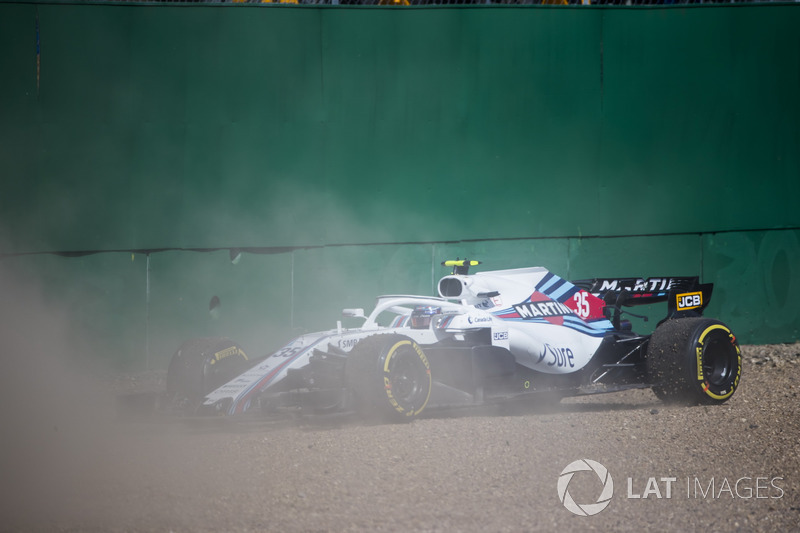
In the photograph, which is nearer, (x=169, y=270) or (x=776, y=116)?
(x=169, y=270)

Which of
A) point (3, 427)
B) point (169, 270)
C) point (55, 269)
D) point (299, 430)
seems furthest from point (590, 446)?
point (55, 269)

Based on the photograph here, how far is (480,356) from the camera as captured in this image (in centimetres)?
723

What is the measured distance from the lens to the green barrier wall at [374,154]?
33.8 feet

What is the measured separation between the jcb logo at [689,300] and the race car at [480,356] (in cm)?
1

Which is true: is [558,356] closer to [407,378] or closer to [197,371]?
[407,378]

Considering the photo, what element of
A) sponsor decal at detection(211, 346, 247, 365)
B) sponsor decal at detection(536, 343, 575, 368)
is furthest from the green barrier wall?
sponsor decal at detection(536, 343, 575, 368)

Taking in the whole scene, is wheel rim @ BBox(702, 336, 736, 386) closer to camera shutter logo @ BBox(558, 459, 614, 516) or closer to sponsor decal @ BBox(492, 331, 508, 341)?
sponsor decal @ BBox(492, 331, 508, 341)

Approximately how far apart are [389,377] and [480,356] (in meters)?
1.09

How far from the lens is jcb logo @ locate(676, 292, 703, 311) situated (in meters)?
8.53

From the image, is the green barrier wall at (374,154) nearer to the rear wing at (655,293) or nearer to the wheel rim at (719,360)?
the rear wing at (655,293)

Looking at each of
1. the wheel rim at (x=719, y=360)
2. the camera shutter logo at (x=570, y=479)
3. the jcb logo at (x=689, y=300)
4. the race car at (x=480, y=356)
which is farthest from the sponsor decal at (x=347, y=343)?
the jcb logo at (x=689, y=300)

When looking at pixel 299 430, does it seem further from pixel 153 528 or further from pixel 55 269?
pixel 55 269

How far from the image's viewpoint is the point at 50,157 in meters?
10.2

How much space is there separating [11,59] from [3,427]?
5.35 metres
